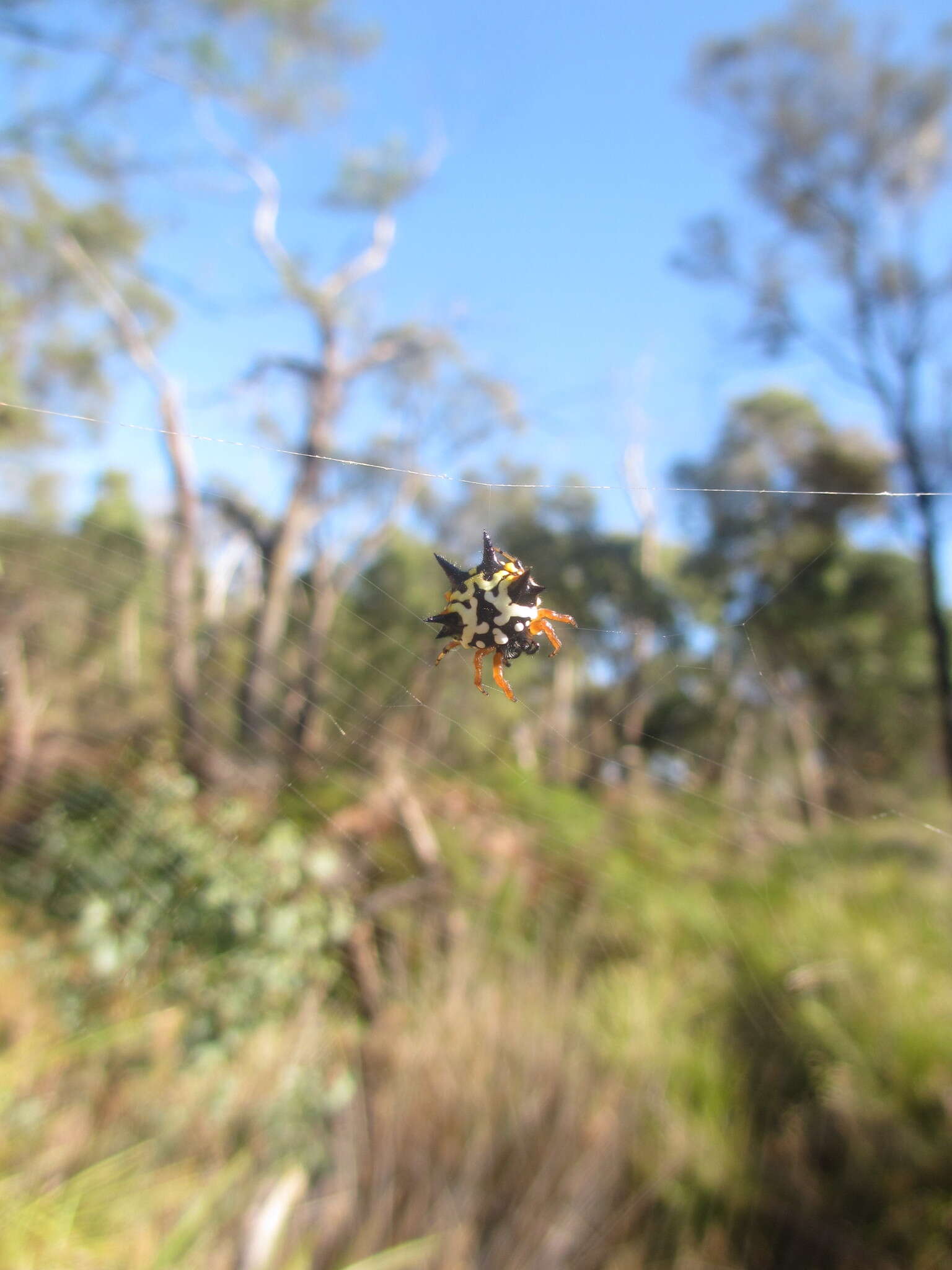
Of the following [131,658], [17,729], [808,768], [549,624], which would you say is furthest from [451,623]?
[131,658]

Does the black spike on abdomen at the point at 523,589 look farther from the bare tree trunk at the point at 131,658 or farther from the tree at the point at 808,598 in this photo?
the bare tree trunk at the point at 131,658

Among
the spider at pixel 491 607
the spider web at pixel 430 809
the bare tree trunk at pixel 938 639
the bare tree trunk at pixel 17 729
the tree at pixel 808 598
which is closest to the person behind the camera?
the spider at pixel 491 607

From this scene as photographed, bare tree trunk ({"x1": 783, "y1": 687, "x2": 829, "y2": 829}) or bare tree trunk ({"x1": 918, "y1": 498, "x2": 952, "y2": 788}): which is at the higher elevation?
bare tree trunk ({"x1": 918, "y1": 498, "x2": 952, "y2": 788})

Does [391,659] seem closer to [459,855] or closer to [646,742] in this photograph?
[646,742]

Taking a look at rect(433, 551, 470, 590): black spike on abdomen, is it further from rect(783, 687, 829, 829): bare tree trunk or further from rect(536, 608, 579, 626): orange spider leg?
rect(783, 687, 829, 829): bare tree trunk

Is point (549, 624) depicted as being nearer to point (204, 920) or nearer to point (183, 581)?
point (204, 920)

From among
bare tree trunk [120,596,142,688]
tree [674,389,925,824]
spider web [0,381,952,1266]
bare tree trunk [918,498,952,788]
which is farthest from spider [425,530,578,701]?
bare tree trunk [120,596,142,688]

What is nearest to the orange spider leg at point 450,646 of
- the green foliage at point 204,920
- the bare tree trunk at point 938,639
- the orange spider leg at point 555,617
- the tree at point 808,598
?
the orange spider leg at point 555,617

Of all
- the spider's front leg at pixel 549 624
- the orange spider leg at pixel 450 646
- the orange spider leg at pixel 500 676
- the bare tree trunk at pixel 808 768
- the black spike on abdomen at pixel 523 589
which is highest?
the black spike on abdomen at pixel 523 589

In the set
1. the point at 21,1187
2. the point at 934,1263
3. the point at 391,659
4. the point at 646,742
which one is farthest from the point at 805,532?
the point at 21,1187
